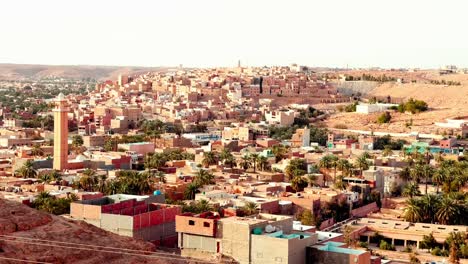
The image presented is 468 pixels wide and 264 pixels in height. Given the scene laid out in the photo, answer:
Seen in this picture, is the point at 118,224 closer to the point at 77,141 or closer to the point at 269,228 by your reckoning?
the point at 269,228

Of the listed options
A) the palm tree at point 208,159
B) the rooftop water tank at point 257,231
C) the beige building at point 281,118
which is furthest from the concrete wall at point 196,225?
the beige building at point 281,118

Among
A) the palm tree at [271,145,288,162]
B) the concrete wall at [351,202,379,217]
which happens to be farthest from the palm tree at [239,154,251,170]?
the concrete wall at [351,202,379,217]

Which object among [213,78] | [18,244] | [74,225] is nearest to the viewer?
[18,244]

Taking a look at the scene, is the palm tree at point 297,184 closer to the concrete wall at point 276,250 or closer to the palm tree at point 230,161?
the palm tree at point 230,161

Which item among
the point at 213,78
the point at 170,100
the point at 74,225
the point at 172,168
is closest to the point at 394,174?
the point at 172,168

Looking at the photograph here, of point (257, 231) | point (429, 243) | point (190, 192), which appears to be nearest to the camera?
point (257, 231)

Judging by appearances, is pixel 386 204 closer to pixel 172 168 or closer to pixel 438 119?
pixel 172 168

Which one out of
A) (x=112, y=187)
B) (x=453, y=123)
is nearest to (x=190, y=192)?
(x=112, y=187)
